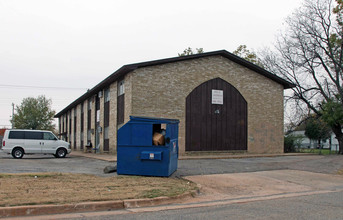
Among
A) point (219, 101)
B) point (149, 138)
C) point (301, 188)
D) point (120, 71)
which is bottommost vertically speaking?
point (301, 188)

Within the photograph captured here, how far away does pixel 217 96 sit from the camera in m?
25.6

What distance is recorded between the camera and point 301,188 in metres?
11.5

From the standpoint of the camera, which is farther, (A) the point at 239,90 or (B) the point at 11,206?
(A) the point at 239,90

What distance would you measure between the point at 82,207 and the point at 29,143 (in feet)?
56.3

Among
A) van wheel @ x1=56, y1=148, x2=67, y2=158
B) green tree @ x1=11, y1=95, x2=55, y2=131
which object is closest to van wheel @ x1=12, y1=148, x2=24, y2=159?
van wheel @ x1=56, y1=148, x2=67, y2=158

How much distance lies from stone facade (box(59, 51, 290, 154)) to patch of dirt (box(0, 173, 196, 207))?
11848 mm

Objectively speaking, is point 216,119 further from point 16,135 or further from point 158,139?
point 158,139

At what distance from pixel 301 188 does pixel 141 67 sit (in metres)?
14.1

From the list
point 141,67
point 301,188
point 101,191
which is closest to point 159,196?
point 101,191

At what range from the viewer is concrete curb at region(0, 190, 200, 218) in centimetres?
684

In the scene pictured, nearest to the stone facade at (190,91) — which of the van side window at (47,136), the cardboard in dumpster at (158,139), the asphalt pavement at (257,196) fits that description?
the van side window at (47,136)

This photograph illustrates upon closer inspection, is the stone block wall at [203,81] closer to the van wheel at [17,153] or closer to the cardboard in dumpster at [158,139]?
the van wheel at [17,153]

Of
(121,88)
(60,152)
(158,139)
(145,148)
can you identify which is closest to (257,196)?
(158,139)

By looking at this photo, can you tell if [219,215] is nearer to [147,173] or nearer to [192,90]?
[147,173]
